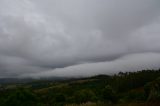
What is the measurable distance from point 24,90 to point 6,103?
15.3 feet

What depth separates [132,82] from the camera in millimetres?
173375

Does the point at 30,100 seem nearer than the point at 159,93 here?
No

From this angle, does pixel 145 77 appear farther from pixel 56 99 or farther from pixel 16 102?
pixel 16 102

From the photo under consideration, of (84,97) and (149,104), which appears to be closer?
(149,104)

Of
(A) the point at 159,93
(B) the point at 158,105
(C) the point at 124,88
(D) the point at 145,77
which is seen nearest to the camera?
(B) the point at 158,105

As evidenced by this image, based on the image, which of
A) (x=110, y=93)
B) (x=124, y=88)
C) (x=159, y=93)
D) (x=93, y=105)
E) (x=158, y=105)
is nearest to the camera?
(x=158, y=105)

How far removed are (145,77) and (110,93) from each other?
4480 inches

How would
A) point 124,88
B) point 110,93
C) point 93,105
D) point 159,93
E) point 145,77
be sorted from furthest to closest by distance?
point 145,77 < point 124,88 < point 110,93 < point 159,93 < point 93,105

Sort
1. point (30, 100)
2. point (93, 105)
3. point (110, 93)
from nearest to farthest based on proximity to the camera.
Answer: point (93, 105)
point (30, 100)
point (110, 93)

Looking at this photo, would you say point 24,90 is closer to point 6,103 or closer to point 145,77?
point 6,103

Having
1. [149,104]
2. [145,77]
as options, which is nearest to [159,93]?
[149,104]

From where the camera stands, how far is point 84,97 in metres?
75.8

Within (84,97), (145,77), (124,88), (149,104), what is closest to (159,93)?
(149,104)

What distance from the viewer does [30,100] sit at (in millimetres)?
56031
